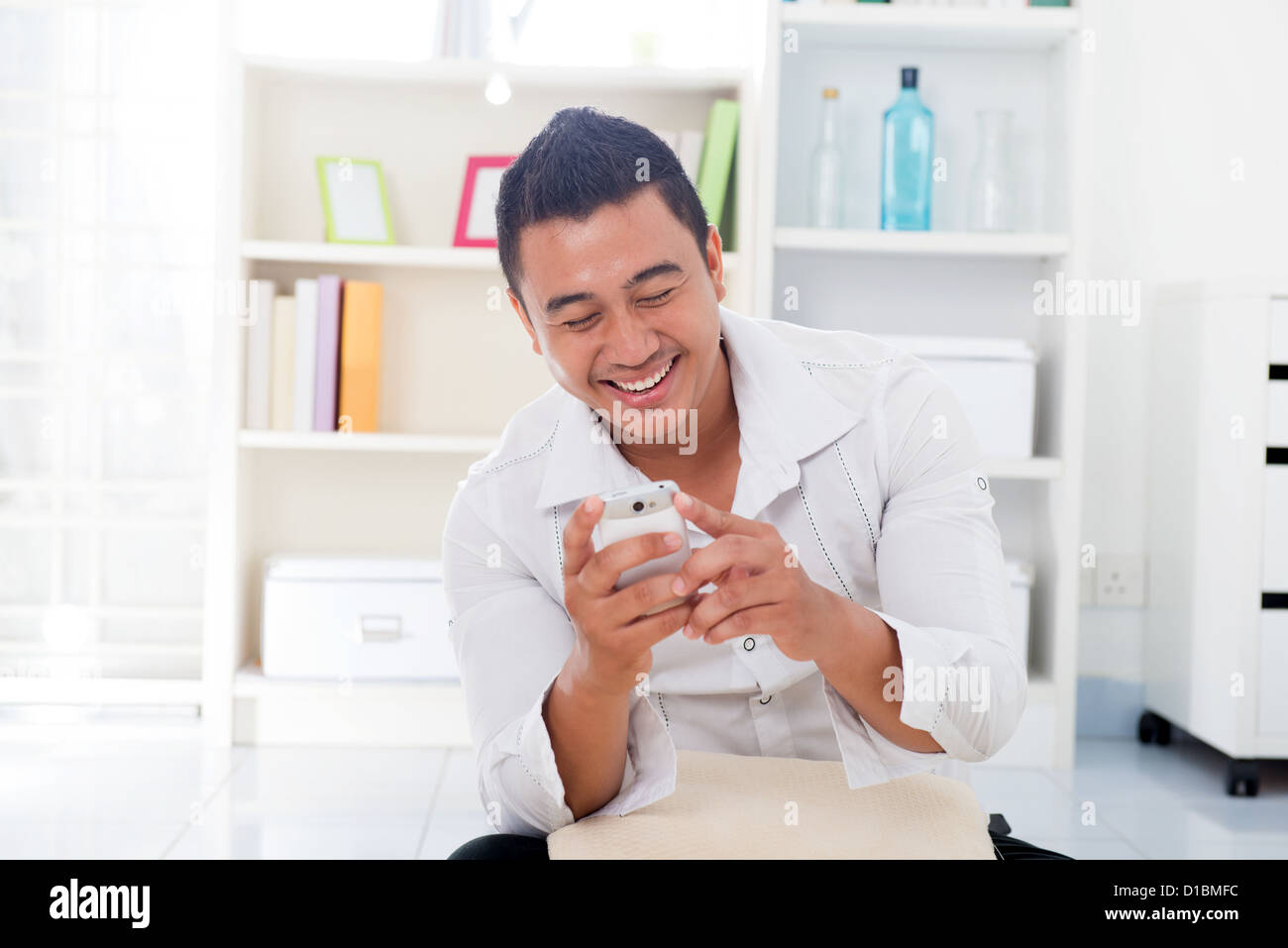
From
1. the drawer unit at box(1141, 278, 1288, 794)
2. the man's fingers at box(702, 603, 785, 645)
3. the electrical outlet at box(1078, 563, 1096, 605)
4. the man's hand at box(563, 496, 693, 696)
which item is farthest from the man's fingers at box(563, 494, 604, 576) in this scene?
the electrical outlet at box(1078, 563, 1096, 605)

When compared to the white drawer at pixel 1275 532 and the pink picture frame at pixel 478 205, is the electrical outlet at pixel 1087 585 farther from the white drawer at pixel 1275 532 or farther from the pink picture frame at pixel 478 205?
the pink picture frame at pixel 478 205

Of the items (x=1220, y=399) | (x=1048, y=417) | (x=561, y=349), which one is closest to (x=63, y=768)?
(x=561, y=349)

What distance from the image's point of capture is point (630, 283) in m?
1.00

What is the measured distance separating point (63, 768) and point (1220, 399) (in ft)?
7.47

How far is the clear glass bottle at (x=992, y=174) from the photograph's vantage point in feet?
7.86

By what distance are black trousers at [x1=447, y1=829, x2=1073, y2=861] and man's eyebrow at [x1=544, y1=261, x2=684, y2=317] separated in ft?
1.42

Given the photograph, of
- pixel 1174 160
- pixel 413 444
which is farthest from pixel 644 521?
pixel 1174 160

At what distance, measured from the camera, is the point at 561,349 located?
103cm

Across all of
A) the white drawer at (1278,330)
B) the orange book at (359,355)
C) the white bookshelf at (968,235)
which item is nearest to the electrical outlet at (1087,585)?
the white bookshelf at (968,235)

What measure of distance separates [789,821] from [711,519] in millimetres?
222

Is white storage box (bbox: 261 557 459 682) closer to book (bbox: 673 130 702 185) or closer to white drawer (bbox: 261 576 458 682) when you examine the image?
white drawer (bbox: 261 576 458 682)

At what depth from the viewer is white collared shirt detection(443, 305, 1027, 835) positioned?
993 millimetres

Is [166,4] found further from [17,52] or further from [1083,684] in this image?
[1083,684]

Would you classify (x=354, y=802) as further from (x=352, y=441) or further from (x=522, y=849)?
(x=522, y=849)
